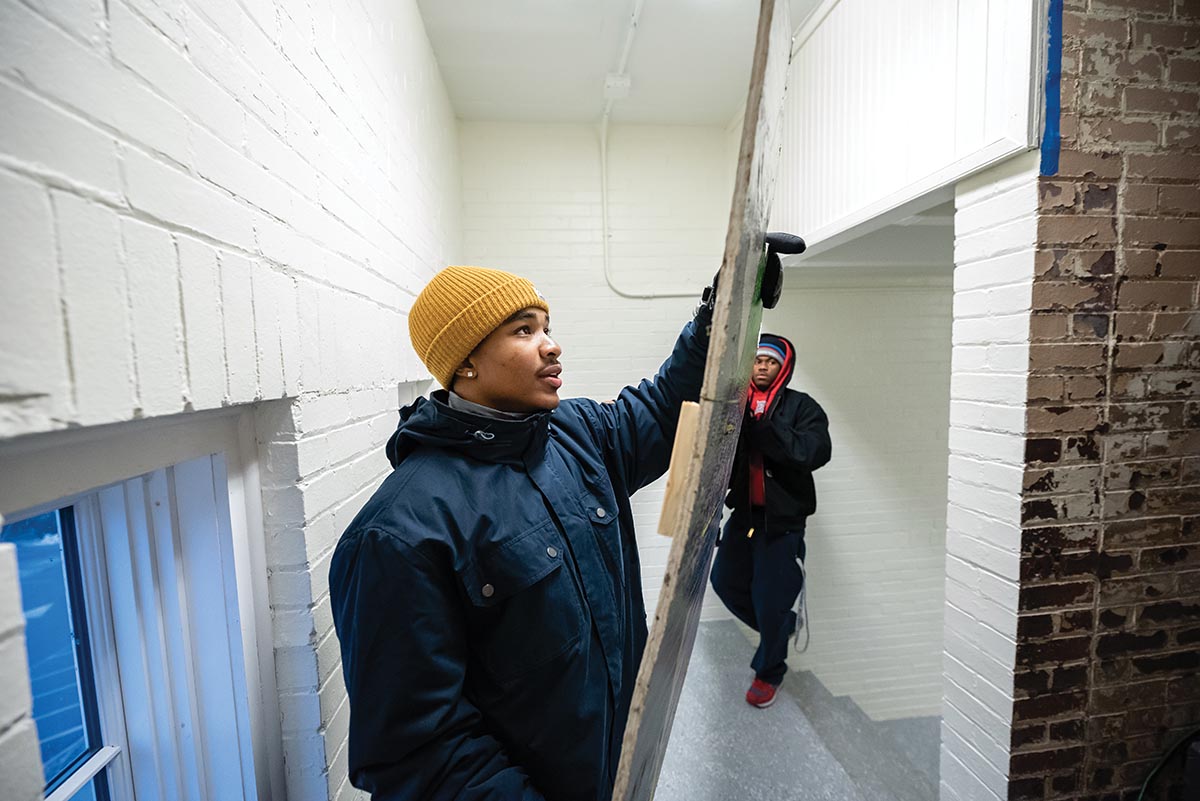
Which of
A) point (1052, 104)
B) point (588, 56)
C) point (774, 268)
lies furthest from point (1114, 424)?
point (588, 56)

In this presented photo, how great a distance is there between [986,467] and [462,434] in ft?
4.64

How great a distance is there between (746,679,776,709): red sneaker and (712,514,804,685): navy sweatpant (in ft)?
0.10

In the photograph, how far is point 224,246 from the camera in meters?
0.76

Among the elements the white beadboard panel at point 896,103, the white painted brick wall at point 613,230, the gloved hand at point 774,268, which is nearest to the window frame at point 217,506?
the gloved hand at point 774,268

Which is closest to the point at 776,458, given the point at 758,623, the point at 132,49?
the point at 758,623

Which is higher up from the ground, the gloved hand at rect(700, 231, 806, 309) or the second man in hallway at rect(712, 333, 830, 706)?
the gloved hand at rect(700, 231, 806, 309)

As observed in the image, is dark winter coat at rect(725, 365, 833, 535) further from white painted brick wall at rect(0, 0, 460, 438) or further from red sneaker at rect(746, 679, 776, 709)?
white painted brick wall at rect(0, 0, 460, 438)

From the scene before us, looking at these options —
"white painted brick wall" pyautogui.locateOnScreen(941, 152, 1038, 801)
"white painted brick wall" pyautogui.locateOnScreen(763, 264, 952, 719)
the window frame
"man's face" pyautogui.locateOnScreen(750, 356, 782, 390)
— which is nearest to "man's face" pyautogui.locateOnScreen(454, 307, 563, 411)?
the window frame

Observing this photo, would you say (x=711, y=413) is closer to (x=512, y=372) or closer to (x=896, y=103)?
(x=512, y=372)

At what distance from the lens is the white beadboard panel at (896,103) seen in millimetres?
1280

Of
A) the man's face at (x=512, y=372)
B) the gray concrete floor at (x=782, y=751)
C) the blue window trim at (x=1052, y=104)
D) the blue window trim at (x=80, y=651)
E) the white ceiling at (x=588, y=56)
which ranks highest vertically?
the white ceiling at (x=588, y=56)

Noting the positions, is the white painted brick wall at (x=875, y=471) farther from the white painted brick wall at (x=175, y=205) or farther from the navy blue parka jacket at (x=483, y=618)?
the white painted brick wall at (x=175, y=205)

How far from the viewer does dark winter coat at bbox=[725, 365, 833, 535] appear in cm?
246

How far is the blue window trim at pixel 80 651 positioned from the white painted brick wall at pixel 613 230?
250 cm
